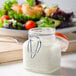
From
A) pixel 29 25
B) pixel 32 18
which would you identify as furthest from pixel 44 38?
pixel 32 18

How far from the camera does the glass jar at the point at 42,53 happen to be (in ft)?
2.35

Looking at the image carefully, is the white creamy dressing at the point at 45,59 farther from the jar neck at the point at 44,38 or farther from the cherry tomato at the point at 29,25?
the cherry tomato at the point at 29,25

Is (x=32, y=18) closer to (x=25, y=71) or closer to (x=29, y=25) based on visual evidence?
(x=29, y=25)

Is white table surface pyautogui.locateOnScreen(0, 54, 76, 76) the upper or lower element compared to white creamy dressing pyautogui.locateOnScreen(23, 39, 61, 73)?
lower

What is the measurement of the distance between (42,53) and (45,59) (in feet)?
0.07

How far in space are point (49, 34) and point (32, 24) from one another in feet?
1.44

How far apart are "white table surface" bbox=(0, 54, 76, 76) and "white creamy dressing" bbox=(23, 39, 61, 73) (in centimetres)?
2

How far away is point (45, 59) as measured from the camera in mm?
715

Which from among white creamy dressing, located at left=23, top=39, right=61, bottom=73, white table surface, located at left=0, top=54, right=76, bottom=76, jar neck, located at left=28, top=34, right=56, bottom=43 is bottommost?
white table surface, located at left=0, top=54, right=76, bottom=76

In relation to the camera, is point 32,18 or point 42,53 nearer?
point 42,53

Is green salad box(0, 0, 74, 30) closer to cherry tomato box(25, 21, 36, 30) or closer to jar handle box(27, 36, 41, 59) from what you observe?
cherry tomato box(25, 21, 36, 30)

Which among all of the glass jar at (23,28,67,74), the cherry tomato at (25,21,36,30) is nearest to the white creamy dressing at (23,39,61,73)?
the glass jar at (23,28,67,74)

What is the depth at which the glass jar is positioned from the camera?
72cm

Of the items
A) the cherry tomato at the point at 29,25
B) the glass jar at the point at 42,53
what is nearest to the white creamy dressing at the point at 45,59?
the glass jar at the point at 42,53
